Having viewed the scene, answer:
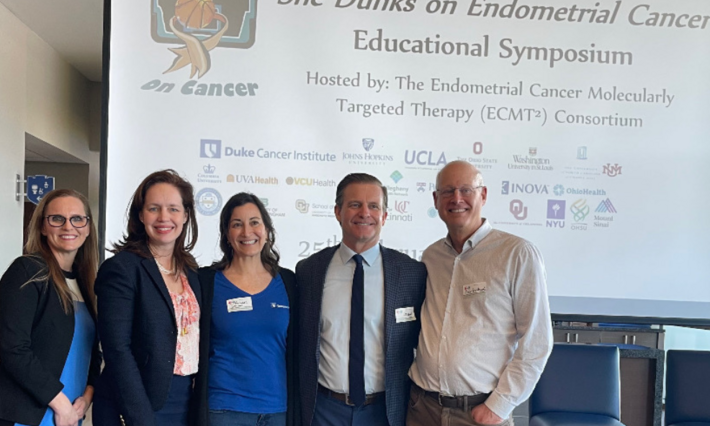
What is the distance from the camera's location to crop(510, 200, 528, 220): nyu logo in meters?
3.90

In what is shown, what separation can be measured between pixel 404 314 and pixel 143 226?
105 cm

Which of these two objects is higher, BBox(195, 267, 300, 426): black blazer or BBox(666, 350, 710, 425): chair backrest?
BBox(195, 267, 300, 426): black blazer

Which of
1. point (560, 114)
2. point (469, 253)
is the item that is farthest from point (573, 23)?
point (469, 253)

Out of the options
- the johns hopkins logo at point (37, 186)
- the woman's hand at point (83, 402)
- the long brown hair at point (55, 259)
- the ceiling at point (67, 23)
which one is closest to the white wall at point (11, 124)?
the ceiling at point (67, 23)

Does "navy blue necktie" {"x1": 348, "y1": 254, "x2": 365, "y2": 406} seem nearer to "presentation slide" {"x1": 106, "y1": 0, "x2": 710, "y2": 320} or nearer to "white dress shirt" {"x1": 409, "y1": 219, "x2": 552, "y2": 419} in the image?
"white dress shirt" {"x1": 409, "y1": 219, "x2": 552, "y2": 419}

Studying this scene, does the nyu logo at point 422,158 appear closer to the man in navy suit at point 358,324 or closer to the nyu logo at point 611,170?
the nyu logo at point 611,170

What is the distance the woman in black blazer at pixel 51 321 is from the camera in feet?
7.03

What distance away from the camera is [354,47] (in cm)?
385

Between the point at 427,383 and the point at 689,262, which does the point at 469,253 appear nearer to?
the point at 427,383

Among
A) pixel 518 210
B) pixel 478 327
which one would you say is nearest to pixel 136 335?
Result: pixel 478 327

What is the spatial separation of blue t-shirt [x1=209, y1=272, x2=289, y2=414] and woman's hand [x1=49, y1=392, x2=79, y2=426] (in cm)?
49

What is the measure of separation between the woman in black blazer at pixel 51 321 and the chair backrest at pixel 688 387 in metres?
3.05

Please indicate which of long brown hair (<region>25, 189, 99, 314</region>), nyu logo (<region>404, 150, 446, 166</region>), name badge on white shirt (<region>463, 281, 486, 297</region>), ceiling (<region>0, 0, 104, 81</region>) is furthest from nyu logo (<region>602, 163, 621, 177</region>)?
ceiling (<region>0, 0, 104, 81</region>)

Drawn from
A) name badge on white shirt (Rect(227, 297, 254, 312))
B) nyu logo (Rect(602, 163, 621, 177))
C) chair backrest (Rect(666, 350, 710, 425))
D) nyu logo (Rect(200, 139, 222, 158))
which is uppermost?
nyu logo (Rect(200, 139, 222, 158))
